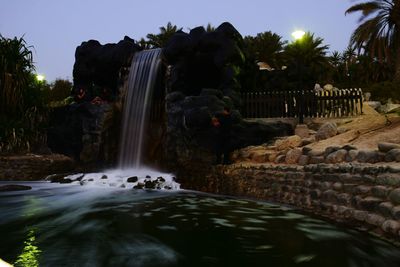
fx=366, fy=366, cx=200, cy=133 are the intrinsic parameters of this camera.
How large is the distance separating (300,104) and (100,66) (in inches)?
539

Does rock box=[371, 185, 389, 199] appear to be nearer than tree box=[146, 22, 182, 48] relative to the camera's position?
Yes

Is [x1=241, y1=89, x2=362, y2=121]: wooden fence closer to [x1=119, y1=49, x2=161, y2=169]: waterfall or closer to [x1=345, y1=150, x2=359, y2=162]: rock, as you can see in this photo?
A: [x1=119, y1=49, x2=161, y2=169]: waterfall

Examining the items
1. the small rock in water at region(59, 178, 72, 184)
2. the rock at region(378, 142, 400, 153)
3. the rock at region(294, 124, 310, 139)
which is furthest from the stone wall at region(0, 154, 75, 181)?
the rock at region(378, 142, 400, 153)

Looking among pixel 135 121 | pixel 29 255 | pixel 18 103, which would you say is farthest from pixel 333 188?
pixel 18 103

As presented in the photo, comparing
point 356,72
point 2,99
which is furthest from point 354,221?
point 356,72

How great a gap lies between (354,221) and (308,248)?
172 cm

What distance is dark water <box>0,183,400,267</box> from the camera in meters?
4.66

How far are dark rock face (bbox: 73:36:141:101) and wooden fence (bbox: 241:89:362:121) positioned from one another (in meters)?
8.98

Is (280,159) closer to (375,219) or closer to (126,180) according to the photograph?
(375,219)

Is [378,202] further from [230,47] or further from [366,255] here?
[230,47]

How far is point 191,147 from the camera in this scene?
43.9ft

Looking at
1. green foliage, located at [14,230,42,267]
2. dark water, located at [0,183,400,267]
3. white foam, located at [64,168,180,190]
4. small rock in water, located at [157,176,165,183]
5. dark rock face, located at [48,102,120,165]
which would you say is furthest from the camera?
dark rock face, located at [48,102,120,165]

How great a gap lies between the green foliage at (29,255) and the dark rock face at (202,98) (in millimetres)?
7770

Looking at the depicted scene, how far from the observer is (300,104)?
15.4 meters
